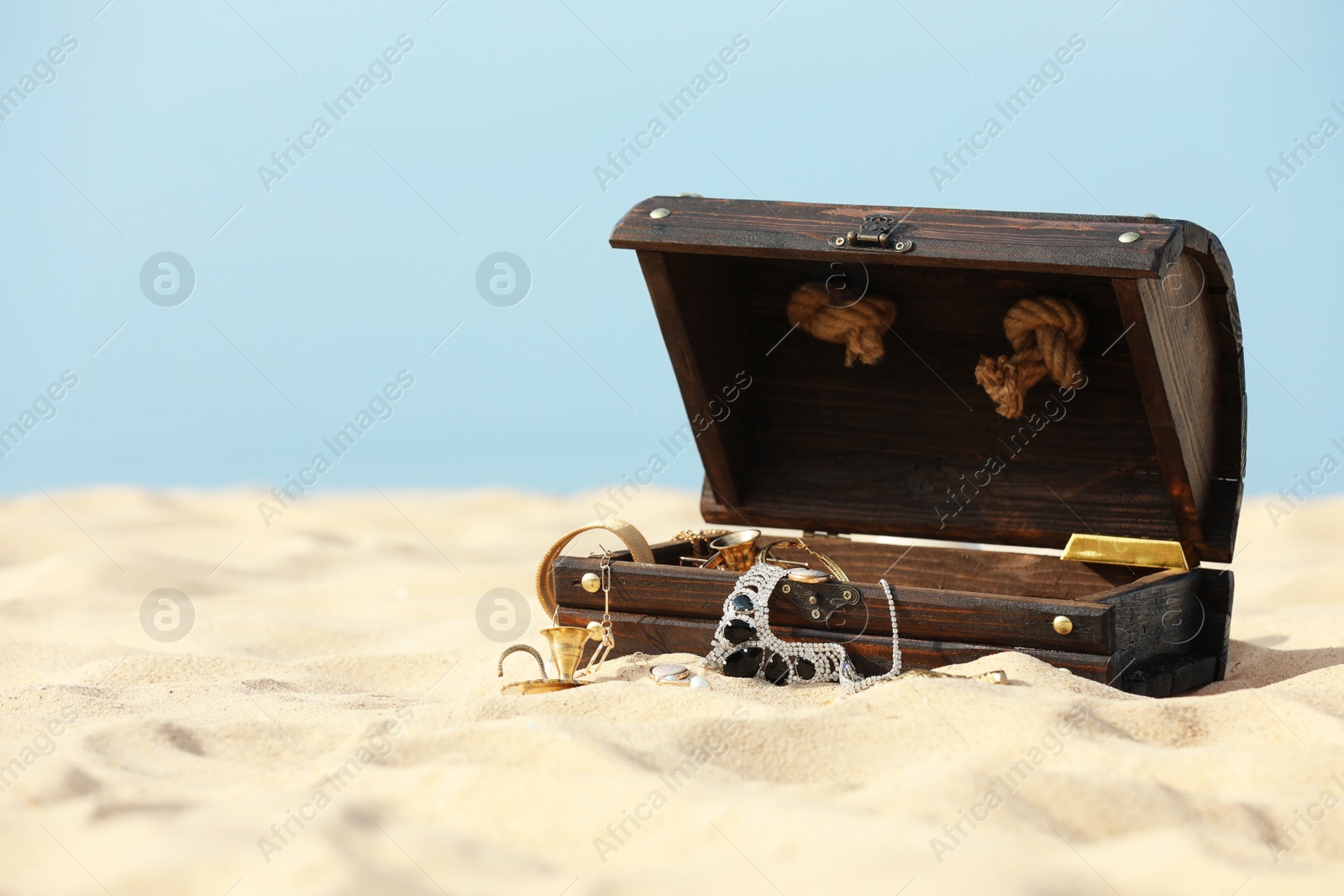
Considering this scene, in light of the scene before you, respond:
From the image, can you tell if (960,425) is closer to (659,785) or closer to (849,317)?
(849,317)

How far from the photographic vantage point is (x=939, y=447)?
150 inches

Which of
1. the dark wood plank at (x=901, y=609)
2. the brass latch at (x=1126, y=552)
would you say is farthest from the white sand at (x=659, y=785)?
the brass latch at (x=1126, y=552)

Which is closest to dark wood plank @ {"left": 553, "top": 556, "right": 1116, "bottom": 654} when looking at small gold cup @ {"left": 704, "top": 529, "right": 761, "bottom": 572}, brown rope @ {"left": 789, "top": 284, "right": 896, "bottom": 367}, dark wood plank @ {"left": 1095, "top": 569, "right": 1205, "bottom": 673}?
dark wood plank @ {"left": 1095, "top": 569, "right": 1205, "bottom": 673}

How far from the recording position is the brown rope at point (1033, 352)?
3312mm

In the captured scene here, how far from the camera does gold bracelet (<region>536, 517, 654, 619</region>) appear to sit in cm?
323

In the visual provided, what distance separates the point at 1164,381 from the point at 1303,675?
79cm

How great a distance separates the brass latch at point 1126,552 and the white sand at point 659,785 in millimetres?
350

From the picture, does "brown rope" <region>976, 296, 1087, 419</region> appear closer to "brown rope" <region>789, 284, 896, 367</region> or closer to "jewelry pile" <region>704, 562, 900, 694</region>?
"brown rope" <region>789, 284, 896, 367</region>

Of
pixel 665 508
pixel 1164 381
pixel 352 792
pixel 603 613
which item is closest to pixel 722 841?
pixel 352 792

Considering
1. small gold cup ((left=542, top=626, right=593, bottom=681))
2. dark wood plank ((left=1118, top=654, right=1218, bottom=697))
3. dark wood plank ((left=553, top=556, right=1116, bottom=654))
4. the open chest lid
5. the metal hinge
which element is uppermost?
the metal hinge

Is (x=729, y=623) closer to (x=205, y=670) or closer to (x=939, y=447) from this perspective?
(x=939, y=447)

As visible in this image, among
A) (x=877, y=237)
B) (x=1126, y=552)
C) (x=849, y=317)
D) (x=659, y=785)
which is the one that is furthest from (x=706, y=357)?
(x=659, y=785)

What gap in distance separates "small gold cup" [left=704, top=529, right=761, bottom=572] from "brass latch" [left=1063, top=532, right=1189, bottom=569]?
87cm

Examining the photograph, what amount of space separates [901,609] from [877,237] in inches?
33.1
